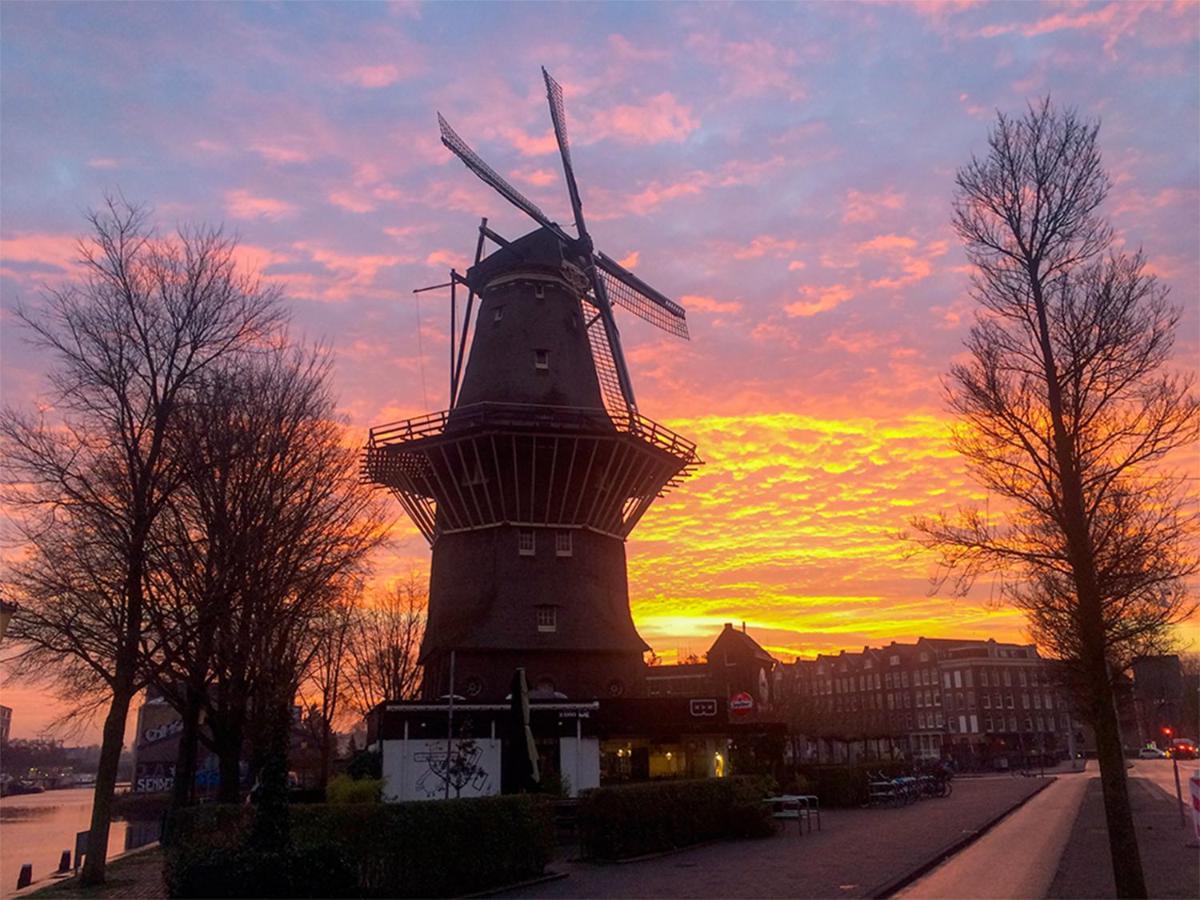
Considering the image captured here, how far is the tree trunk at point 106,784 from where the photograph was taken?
1809 centimetres

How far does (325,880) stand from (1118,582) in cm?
1138

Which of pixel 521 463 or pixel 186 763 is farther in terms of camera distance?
pixel 521 463

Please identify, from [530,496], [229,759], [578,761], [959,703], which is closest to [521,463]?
[530,496]

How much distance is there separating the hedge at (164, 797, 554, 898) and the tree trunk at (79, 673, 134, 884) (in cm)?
151

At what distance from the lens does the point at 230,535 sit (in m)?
21.2

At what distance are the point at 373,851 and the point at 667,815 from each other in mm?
8941

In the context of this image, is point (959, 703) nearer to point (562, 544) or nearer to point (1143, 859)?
point (562, 544)

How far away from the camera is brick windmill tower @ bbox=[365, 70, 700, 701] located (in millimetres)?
32938

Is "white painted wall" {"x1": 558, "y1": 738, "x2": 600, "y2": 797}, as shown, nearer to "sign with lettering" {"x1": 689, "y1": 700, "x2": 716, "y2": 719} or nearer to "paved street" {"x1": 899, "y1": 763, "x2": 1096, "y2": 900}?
"sign with lettering" {"x1": 689, "y1": 700, "x2": 716, "y2": 719}

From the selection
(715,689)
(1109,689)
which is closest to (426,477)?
(1109,689)

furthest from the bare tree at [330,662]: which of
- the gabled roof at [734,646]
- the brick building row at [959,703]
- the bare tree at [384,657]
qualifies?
the brick building row at [959,703]

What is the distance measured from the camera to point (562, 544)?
34.3 m

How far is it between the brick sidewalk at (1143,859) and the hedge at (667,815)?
7.62 meters

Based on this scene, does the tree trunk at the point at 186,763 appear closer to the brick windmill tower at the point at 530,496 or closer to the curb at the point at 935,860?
the brick windmill tower at the point at 530,496
